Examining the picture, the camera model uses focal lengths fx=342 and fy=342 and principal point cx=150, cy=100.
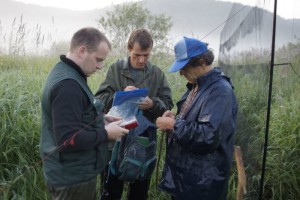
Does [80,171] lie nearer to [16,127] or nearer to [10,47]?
[16,127]

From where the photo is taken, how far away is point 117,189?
9.52ft

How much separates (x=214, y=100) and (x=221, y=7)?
6820 centimetres

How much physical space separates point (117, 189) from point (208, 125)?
4.23 ft

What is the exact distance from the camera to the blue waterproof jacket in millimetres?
1952

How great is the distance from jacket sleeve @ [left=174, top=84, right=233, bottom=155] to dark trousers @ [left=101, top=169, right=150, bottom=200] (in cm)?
104

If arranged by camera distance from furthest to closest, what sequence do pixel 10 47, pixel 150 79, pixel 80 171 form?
pixel 10 47
pixel 150 79
pixel 80 171

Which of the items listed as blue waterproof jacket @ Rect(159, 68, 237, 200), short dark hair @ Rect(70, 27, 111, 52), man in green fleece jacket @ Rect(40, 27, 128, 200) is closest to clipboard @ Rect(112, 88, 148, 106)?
man in green fleece jacket @ Rect(40, 27, 128, 200)

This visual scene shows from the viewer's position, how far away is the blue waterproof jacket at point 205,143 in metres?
1.95

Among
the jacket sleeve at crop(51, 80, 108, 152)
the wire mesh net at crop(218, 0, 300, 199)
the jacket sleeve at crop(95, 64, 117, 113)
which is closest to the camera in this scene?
the jacket sleeve at crop(51, 80, 108, 152)

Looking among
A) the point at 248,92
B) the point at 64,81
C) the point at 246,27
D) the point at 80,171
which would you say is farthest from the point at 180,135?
the point at 246,27

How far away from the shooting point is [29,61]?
6.07m

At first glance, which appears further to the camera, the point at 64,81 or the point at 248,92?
the point at 248,92

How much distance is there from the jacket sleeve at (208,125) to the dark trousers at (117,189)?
104 cm

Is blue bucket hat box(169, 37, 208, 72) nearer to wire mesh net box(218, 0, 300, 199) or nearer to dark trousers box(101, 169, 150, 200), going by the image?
wire mesh net box(218, 0, 300, 199)
